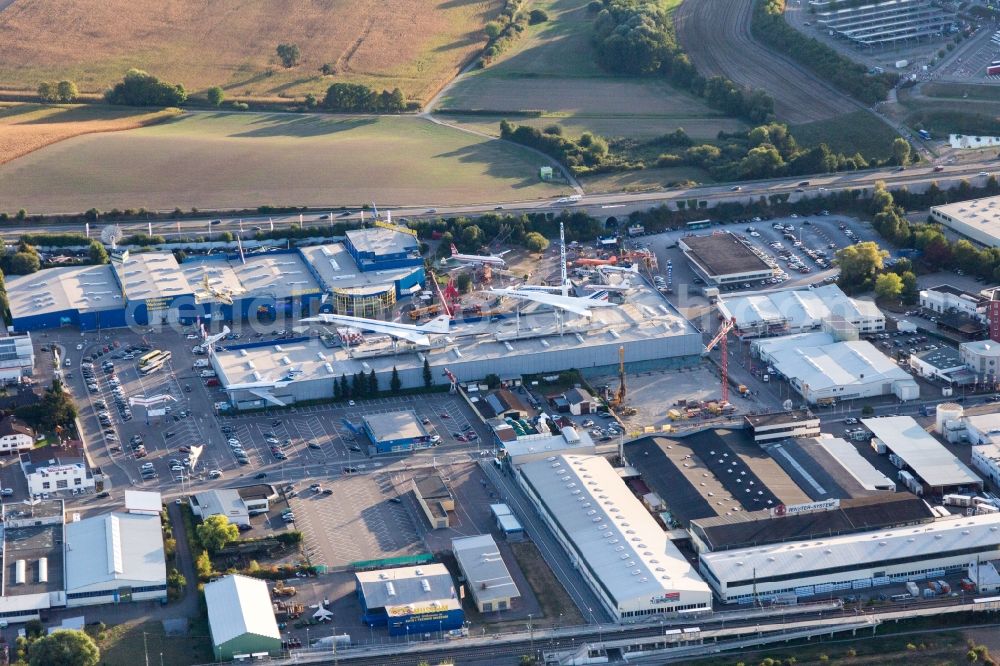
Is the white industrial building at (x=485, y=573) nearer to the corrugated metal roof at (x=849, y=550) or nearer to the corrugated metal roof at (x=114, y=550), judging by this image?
the corrugated metal roof at (x=849, y=550)

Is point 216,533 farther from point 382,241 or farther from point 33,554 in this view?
point 382,241

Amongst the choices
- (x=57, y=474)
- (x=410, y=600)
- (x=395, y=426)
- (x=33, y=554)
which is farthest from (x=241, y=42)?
(x=410, y=600)

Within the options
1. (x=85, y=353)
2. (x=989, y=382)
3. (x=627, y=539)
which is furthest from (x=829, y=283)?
(x=85, y=353)

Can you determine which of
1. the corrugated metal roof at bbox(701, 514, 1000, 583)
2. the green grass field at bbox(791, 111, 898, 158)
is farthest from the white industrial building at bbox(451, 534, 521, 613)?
the green grass field at bbox(791, 111, 898, 158)

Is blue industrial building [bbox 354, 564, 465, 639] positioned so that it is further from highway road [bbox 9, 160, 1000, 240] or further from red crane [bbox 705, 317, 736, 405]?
highway road [bbox 9, 160, 1000, 240]

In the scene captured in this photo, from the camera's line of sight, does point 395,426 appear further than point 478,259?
No

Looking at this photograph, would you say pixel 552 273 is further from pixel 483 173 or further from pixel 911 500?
pixel 911 500

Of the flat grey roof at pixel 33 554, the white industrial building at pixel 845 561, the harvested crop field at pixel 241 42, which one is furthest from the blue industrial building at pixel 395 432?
the harvested crop field at pixel 241 42
